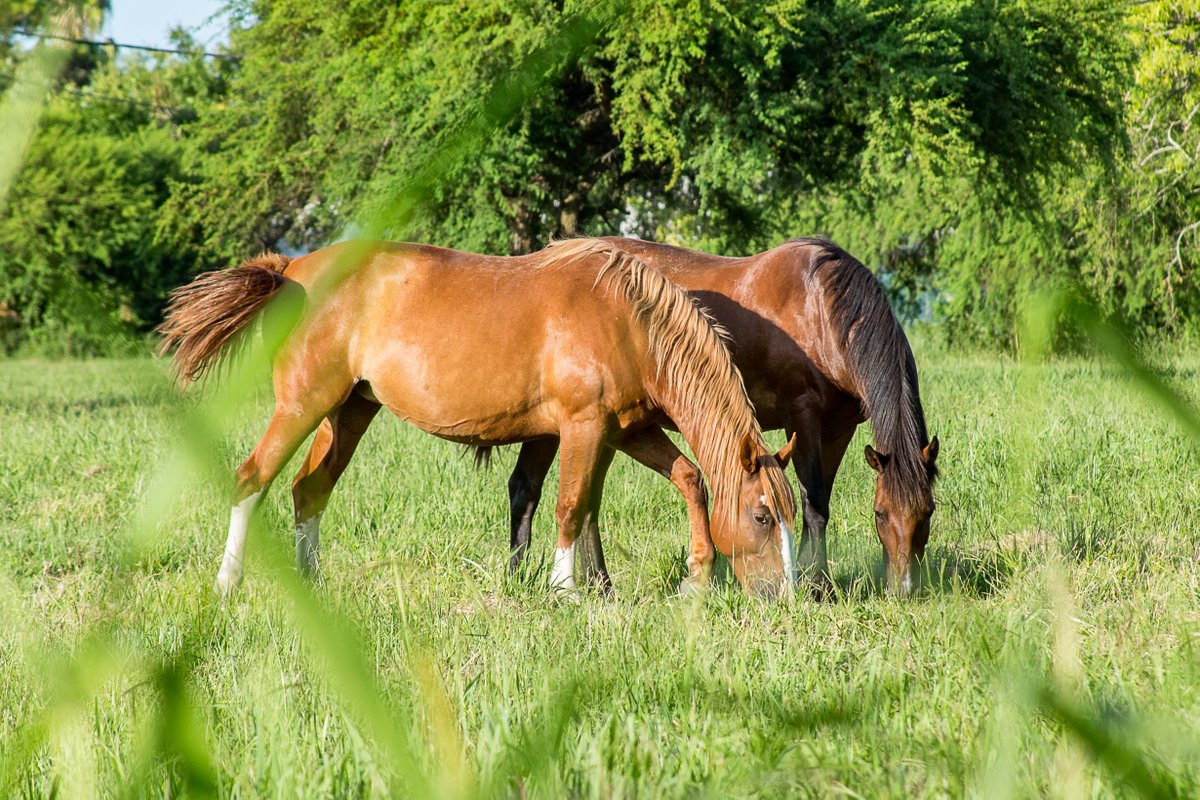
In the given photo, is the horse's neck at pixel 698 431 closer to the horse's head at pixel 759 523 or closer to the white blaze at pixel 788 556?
the horse's head at pixel 759 523

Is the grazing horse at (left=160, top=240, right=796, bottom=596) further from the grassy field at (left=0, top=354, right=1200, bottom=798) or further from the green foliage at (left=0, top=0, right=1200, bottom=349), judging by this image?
the green foliage at (left=0, top=0, right=1200, bottom=349)

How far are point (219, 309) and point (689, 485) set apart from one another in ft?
7.43

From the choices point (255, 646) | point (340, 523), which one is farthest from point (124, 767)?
point (340, 523)

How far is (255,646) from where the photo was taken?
3.62 metres

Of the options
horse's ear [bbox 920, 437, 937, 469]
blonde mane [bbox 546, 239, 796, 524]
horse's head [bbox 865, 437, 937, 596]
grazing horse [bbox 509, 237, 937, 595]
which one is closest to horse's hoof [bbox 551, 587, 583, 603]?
grazing horse [bbox 509, 237, 937, 595]

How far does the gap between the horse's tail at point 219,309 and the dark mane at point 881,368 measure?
8.38 ft

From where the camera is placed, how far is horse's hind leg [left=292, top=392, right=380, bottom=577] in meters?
5.42

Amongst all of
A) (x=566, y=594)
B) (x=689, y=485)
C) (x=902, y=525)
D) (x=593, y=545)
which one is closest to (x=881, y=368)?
(x=902, y=525)

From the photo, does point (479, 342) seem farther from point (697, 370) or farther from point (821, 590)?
point (821, 590)

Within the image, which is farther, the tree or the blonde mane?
the tree

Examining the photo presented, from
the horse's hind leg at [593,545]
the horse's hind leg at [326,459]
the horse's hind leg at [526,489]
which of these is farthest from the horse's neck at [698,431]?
the horse's hind leg at [326,459]

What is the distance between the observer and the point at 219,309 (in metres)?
4.93

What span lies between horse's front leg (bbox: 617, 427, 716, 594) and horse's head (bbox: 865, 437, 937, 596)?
0.74 metres

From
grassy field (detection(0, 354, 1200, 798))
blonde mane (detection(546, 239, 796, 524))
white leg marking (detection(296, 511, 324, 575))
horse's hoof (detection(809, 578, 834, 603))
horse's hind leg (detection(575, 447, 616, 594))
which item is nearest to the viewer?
grassy field (detection(0, 354, 1200, 798))
